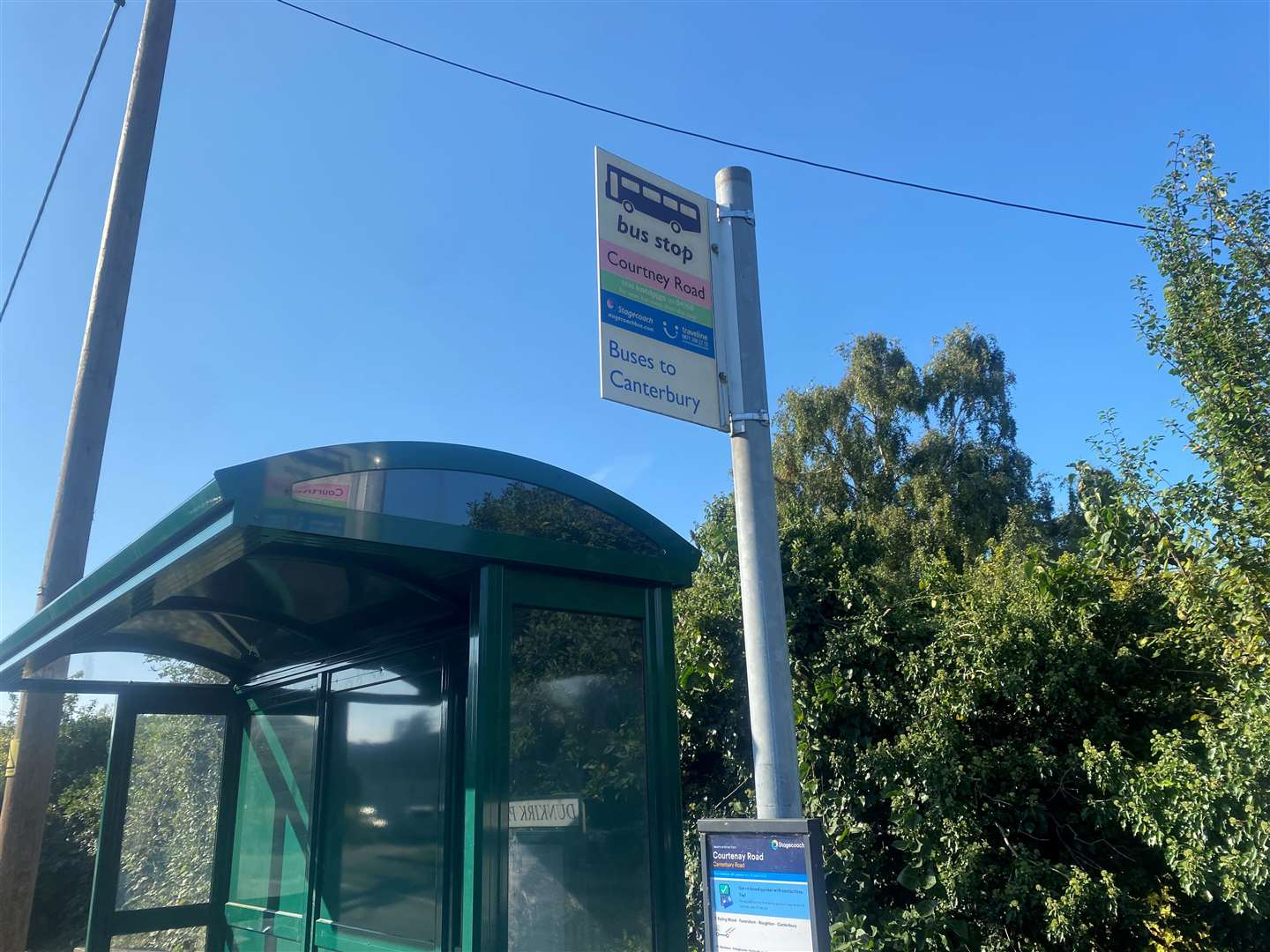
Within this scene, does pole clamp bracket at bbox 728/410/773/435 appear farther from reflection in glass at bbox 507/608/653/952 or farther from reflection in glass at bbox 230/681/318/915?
reflection in glass at bbox 230/681/318/915

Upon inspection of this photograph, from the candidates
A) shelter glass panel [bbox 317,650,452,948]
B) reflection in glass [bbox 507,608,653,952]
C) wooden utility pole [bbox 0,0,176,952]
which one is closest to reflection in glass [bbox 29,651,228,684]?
wooden utility pole [bbox 0,0,176,952]

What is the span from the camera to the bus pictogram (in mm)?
3674

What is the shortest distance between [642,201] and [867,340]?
2152cm

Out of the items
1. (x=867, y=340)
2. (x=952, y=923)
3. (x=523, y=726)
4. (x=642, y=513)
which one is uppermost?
(x=867, y=340)

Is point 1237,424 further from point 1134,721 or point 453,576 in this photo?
point 453,576

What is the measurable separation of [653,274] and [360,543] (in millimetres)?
1580

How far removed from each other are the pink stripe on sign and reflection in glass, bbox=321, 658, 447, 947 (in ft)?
7.84

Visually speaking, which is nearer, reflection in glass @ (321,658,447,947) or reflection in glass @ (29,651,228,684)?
reflection in glass @ (321,658,447,947)

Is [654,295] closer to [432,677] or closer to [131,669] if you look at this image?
[432,677]

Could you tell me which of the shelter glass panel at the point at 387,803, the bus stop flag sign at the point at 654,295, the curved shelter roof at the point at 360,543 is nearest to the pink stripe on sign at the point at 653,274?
the bus stop flag sign at the point at 654,295

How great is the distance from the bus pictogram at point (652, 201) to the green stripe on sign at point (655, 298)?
12.3 inches

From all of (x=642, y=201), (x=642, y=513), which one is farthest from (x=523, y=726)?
(x=642, y=201)

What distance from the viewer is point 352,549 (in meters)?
3.89

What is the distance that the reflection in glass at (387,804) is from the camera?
15.8 feet
